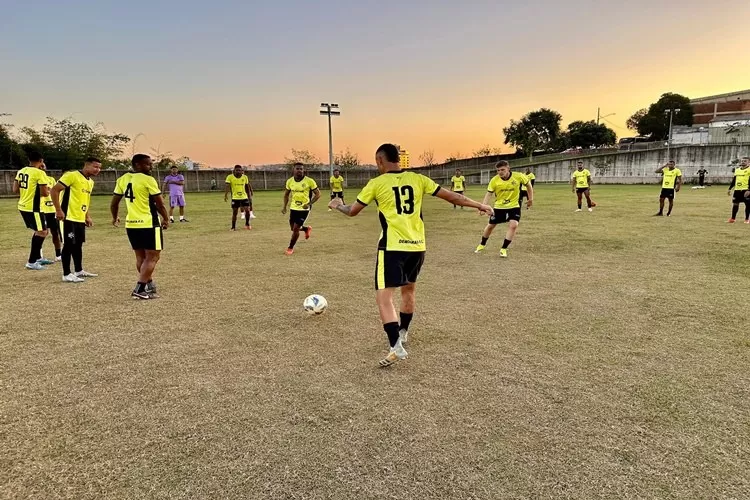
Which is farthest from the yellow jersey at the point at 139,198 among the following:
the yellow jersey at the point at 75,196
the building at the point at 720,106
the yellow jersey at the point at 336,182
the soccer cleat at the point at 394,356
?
the building at the point at 720,106

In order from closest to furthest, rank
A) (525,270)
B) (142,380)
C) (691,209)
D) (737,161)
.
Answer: (142,380)
(525,270)
(691,209)
(737,161)

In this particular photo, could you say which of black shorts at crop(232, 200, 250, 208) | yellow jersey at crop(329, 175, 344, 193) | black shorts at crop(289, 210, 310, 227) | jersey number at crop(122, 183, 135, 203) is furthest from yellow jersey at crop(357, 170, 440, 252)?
yellow jersey at crop(329, 175, 344, 193)

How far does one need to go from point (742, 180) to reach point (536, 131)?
265ft

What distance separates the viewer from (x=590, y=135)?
8225 centimetres

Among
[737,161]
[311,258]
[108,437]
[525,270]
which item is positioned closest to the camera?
[108,437]

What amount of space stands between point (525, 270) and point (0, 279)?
985 centimetres

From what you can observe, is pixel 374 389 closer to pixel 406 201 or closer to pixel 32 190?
pixel 406 201

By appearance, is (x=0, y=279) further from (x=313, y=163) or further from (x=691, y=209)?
(x=313, y=163)

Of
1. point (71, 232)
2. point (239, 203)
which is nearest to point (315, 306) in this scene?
point (71, 232)

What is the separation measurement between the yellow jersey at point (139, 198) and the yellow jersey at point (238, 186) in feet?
25.7

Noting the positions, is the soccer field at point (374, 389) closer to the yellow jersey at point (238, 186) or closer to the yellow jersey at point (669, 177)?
the yellow jersey at point (238, 186)

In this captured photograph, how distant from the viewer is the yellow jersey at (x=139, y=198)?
6.51 meters

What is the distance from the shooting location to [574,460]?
2.78m

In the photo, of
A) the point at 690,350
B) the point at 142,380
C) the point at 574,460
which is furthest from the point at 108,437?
the point at 690,350
